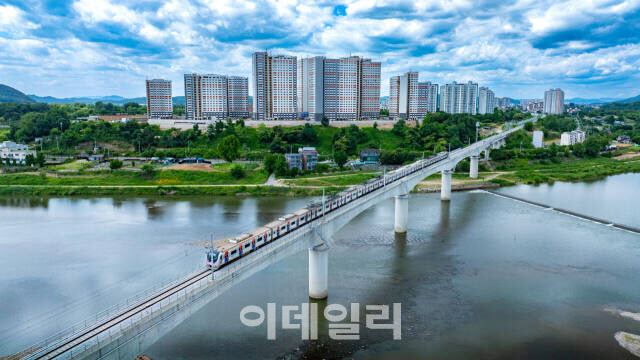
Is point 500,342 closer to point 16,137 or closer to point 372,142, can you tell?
point 372,142

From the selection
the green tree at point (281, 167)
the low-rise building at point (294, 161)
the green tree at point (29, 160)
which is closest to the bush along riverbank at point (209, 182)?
the green tree at point (281, 167)

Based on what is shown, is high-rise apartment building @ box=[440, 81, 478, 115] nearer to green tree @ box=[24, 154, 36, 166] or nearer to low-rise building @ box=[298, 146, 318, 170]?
low-rise building @ box=[298, 146, 318, 170]

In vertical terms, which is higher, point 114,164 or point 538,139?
point 538,139

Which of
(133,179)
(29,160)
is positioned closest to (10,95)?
(29,160)

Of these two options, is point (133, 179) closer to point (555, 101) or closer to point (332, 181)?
point (332, 181)

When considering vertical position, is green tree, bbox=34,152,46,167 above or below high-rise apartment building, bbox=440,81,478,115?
below

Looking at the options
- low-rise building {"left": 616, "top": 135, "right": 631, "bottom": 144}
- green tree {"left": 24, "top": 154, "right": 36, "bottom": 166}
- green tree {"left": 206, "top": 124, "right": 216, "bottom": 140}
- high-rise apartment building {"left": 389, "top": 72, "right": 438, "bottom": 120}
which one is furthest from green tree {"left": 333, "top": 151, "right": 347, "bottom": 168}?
low-rise building {"left": 616, "top": 135, "right": 631, "bottom": 144}
